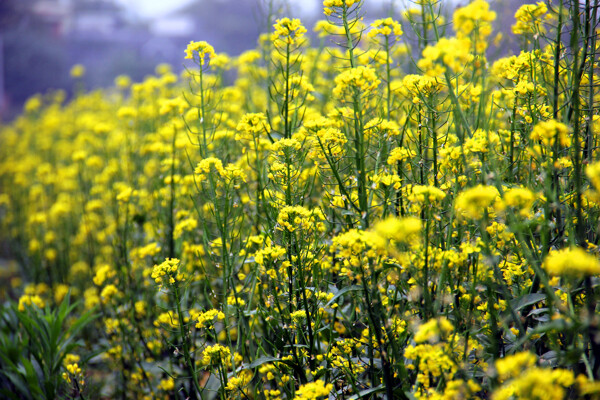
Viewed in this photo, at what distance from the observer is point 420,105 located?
2004 mm

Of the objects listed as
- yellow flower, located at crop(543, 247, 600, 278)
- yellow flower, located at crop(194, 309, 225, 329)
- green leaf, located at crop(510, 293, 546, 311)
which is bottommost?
yellow flower, located at crop(194, 309, 225, 329)

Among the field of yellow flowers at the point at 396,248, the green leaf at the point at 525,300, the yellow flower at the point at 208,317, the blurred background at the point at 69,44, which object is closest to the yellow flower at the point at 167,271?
the field of yellow flowers at the point at 396,248

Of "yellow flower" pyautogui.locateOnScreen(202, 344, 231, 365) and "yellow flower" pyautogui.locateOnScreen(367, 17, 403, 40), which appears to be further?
"yellow flower" pyautogui.locateOnScreen(367, 17, 403, 40)

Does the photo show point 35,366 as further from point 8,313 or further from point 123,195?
point 123,195

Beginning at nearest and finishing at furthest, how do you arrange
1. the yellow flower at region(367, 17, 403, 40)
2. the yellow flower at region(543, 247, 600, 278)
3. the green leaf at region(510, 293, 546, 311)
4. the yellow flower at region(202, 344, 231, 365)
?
the yellow flower at region(543, 247, 600, 278), the green leaf at region(510, 293, 546, 311), the yellow flower at region(202, 344, 231, 365), the yellow flower at region(367, 17, 403, 40)

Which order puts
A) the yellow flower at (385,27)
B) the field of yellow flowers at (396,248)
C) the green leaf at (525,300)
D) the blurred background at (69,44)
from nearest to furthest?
the field of yellow flowers at (396,248)
the green leaf at (525,300)
the yellow flower at (385,27)
the blurred background at (69,44)

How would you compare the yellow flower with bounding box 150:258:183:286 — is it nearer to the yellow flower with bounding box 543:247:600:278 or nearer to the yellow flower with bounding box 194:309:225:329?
the yellow flower with bounding box 194:309:225:329

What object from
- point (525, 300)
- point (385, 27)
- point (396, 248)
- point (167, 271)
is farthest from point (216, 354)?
point (385, 27)

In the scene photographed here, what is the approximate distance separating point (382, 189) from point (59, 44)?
41.7 feet

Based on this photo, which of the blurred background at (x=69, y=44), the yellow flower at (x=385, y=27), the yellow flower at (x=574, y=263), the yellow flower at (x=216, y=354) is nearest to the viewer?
the yellow flower at (x=574, y=263)

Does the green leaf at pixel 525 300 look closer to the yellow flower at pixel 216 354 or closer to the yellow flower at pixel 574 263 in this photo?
the yellow flower at pixel 574 263

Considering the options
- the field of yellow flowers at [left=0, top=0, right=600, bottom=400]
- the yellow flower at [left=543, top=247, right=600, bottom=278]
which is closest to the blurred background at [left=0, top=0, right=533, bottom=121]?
the field of yellow flowers at [left=0, top=0, right=600, bottom=400]

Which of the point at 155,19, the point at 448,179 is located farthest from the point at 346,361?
the point at 155,19

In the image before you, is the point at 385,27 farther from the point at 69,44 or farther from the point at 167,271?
the point at 69,44
